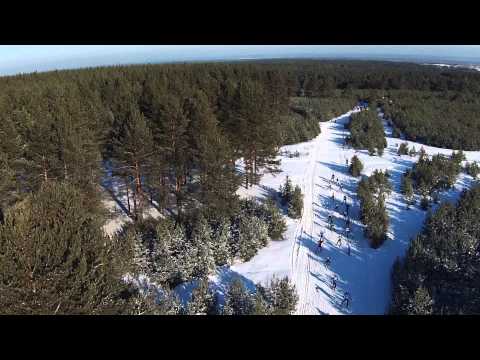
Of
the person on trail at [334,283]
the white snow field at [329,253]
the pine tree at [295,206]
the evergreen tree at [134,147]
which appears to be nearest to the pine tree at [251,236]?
the white snow field at [329,253]

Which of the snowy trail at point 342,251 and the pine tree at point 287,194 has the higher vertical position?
the pine tree at point 287,194

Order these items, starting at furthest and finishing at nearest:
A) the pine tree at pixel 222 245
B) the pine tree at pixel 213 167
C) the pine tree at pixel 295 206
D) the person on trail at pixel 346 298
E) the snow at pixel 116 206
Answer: the snow at pixel 116 206 → the pine tree at pixel 295 206 → the pine tree at pixel 213 167 → the pine tree at pixel 222 245 → the person on trail at pixel 346 298

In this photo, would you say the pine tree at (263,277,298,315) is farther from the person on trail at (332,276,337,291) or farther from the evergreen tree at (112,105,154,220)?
the evergreen tree at (112,105,154,220)

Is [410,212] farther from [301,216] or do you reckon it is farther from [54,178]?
[54,178]

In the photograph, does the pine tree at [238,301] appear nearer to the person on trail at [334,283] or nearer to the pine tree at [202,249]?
the pine tree at [202,249]

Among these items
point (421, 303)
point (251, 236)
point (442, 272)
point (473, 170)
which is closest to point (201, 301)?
point (251, 236)

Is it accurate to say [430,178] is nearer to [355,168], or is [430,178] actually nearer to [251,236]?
[355,168]

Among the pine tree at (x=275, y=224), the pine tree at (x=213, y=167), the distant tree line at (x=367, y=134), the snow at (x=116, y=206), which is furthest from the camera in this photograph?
the distant tree line at (x=367, y=134)

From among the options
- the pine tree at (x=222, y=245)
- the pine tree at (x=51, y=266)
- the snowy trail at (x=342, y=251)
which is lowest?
the snowy trail at (x=342, y=251)
